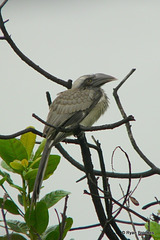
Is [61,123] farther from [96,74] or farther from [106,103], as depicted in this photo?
[96,74]

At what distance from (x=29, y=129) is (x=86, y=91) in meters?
2.22

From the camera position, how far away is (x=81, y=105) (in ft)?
14.8

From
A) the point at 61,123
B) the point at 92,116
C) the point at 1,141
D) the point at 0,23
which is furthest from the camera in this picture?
the point at 92,116

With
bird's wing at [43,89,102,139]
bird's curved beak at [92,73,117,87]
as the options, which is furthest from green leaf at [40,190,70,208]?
bird's curved beak at [92,73,117,87]

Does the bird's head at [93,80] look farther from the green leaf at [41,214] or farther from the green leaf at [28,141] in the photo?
the green leaf at [41,214]

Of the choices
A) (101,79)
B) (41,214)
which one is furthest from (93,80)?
(41,214)

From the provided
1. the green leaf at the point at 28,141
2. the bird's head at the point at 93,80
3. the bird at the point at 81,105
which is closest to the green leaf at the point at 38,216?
the green leaf at the point at 28,141

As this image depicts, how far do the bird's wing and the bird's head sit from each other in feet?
0.64

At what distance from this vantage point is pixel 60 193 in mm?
2643

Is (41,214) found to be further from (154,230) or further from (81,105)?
(81,105)

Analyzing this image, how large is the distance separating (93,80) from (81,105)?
608 mm

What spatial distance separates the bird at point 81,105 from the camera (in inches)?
170

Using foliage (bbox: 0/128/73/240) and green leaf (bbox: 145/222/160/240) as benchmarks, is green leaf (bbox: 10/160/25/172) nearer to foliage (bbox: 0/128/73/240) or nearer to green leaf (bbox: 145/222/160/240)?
foliage (bbox: 0/128/73/240)

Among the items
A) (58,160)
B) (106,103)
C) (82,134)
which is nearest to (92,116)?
(106,103)
